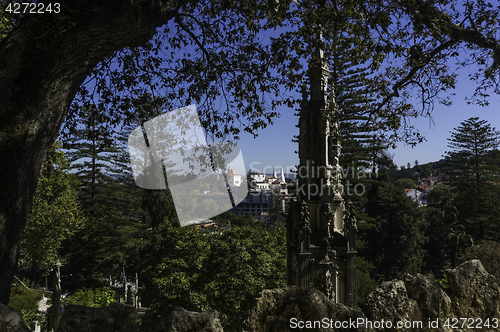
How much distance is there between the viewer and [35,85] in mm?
2080

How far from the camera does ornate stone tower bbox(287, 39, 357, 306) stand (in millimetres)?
6949

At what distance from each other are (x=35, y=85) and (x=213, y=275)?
10.8m

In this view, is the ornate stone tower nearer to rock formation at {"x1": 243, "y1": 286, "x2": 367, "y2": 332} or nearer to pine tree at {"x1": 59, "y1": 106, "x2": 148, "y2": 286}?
rock formation at {"x1": 243, "y1": 286, "x2": 367, "y2": 332}

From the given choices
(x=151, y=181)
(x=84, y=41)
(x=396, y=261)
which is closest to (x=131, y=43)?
(x=84, y=41)

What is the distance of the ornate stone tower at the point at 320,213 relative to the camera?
274 inches

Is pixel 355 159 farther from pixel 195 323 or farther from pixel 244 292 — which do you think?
pixel 195 323

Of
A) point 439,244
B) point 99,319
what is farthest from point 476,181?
point 99,319

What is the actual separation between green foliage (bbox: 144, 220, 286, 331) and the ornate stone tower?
14.6 ft

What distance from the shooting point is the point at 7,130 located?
198 centimetres

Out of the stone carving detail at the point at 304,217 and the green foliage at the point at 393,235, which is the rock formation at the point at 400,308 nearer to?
the stone carving detail at the point at 304,217

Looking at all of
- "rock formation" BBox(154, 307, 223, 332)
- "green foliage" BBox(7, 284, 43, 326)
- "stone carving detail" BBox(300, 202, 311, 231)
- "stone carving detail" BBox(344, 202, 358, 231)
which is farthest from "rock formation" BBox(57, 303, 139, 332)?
"green foliage" BBox(7, 284, 43, 326)

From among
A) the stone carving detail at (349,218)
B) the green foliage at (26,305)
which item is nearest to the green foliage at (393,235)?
the stone carving detail at (349,218)

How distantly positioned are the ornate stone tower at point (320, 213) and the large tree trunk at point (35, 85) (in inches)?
202

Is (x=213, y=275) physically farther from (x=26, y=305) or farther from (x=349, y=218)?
(x=26, y=305)
